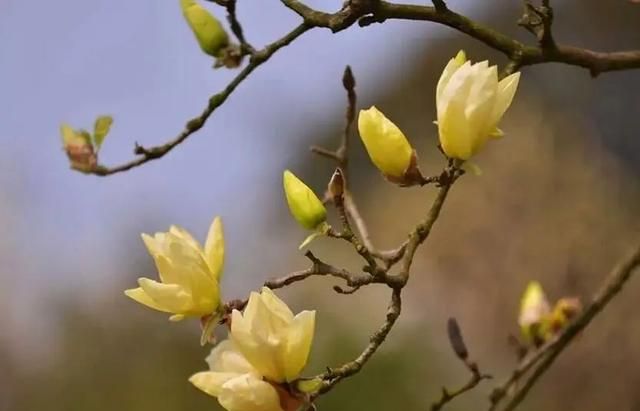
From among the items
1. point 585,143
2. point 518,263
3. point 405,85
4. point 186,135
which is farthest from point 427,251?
point 186,135

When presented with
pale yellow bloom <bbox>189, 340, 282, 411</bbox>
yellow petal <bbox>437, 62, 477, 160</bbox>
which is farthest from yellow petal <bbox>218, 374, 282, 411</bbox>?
yellow petal <bbox>437, 62, 477, 160</bbox>

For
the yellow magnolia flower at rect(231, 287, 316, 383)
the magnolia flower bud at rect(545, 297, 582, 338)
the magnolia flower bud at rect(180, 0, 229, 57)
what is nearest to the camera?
the yellow magnolia flower at rect(231, 287, 316, 383)

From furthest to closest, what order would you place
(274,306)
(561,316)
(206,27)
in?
1. (561,316)
2. (206,27)
3. (274,306)

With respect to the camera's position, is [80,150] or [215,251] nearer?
[215,251]

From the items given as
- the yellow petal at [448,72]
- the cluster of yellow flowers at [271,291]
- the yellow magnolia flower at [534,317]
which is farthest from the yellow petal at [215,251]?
the yellow magnolia flower at [534,317]

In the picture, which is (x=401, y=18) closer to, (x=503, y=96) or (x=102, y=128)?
(x=503, y=96)

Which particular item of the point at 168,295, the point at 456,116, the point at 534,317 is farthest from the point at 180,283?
the point at 534,317

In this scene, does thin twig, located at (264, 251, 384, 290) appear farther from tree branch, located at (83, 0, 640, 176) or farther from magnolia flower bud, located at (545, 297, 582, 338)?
magnolia flower bud, located at (545, 297, 582, 338)

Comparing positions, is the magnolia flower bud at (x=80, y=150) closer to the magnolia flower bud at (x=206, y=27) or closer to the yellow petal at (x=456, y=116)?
the magnolia flower bud at (x=206, y=27)
